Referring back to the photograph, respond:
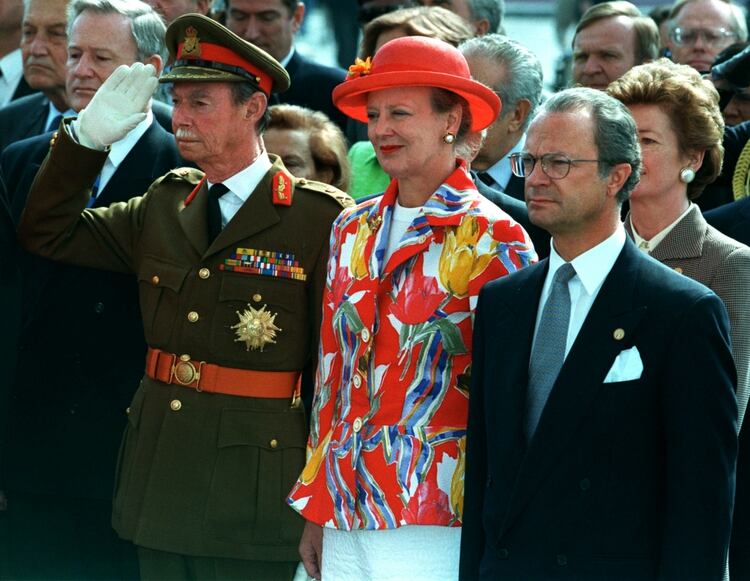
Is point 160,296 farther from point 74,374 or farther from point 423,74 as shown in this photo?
point 423,74

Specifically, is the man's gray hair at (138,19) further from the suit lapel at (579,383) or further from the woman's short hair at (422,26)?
the suit lapel at (579,383)

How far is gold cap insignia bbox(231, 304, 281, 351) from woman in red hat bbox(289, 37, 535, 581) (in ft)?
0.90

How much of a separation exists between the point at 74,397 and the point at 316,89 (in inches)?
104

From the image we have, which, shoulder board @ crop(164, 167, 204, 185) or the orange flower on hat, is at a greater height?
the orange flower on hat

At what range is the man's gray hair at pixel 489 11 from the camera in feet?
24.4

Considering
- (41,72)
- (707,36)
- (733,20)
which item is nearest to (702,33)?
(707,36)

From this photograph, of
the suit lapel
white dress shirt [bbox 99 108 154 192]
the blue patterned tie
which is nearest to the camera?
the suit lapel

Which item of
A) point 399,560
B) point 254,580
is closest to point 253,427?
point 254,580

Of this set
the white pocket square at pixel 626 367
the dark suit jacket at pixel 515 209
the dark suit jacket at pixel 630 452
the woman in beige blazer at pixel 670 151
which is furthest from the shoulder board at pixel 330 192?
the white pocket square at pixel 626 367

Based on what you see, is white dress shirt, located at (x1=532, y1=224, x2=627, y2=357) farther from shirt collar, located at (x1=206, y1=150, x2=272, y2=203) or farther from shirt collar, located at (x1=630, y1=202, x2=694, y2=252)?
shirt collar, located at (x1=206, y1=150, x2=272, y2=203)

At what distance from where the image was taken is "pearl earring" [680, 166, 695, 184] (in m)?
4.36

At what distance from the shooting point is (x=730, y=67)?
5.71 metres

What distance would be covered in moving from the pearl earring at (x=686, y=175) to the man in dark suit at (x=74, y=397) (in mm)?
1945

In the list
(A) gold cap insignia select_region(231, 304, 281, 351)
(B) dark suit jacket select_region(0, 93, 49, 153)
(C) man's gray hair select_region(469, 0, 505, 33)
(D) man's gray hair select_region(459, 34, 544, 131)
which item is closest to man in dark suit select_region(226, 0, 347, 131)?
(C) man's gray hair select_region(469, 0, 505, 33)
